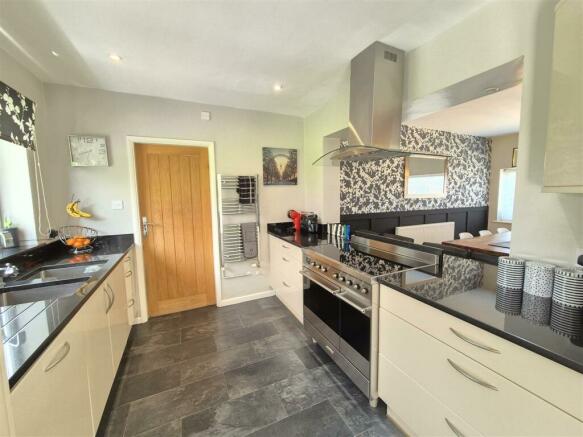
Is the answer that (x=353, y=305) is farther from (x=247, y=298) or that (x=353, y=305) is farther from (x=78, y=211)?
(x=78, y=211)

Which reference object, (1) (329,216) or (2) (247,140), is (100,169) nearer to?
(2) (247,140)

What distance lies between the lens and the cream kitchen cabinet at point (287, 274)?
7.86ft

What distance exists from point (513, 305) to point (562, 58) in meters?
0.98

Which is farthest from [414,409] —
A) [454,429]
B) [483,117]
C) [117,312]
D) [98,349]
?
[483,117]

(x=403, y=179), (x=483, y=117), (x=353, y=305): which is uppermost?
(x=483, y=117)

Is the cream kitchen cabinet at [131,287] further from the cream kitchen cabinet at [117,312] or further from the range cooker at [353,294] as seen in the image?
the range cooker at [353,294]

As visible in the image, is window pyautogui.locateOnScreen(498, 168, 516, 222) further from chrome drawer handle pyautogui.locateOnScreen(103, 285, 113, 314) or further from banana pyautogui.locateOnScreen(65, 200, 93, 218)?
banana pyautogui.locateOnScreen(65, 200, 93, 218)

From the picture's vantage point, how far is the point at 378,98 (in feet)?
5.85

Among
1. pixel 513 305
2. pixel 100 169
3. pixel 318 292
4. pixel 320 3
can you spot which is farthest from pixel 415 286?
pixel 100 169

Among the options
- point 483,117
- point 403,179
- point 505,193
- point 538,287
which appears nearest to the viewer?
point 538,287

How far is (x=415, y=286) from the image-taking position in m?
1.28

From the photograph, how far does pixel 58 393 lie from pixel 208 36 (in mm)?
2010

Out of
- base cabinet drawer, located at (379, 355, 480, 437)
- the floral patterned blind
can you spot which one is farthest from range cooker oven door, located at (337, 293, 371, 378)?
the floral patterned blind

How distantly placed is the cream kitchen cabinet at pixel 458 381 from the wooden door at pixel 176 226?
227 centimetres
